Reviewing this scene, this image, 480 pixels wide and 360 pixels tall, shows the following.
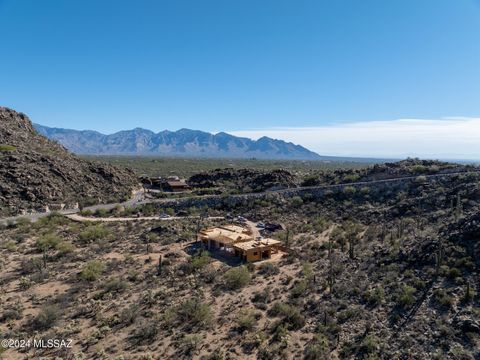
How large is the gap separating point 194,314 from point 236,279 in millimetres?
5645

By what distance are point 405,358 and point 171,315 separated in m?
13.1

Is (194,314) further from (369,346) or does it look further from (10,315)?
(10,315)

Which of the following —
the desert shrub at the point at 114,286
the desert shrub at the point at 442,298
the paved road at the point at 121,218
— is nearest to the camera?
the desert shrub at the point at 442,298

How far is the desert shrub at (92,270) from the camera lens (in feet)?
87.1

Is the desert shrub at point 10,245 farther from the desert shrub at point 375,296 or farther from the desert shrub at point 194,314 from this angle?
the desert shrub at point 375,296

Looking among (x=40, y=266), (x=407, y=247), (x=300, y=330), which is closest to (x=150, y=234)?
(x=40, y=266)

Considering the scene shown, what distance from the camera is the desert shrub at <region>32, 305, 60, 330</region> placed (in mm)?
19984

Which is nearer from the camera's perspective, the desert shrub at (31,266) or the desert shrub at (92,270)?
the desert shrub at (92,270)

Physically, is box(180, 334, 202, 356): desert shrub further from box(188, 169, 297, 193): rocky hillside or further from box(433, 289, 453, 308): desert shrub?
box(188, 169, 297, 193): rocky hillside

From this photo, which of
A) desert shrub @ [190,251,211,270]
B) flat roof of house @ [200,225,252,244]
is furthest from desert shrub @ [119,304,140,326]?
flat roof of house @ [200,225,252,244]

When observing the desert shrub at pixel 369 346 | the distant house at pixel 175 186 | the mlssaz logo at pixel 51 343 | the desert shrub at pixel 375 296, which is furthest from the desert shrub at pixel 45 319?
the distant house at pixel 175 186

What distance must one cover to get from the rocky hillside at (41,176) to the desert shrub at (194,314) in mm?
38519

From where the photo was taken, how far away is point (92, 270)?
89.4ft

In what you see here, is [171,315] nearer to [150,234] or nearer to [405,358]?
[405,358]
